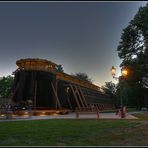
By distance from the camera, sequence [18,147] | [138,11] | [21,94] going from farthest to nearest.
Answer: [138,11] < [21,94] < [18,147]

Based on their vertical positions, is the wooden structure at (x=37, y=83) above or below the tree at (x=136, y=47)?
below

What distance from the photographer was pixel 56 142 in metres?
12.2

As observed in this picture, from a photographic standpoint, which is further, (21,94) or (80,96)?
(80,96)

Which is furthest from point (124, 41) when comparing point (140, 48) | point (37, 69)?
point (37, 69)

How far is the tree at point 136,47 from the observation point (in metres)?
51.8

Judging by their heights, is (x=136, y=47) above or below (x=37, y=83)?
above

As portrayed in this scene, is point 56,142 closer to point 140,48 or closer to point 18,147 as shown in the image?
point 18,147

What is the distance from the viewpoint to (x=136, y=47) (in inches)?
2152

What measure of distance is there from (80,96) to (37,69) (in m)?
13.1

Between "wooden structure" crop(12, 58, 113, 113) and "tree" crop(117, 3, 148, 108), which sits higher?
"tree" crop(117, 3, 148, 108)

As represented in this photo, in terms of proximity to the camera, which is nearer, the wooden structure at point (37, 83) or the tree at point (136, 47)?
the wooden structure at point (37, 83)

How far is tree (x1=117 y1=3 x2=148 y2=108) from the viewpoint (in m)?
51.8

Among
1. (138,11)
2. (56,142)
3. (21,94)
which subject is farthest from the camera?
(138,11)

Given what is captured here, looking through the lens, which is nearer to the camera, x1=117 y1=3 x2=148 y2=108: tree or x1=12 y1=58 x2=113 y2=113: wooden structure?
x1=12 y1=58 x2=113 y2=113: wooden structure
